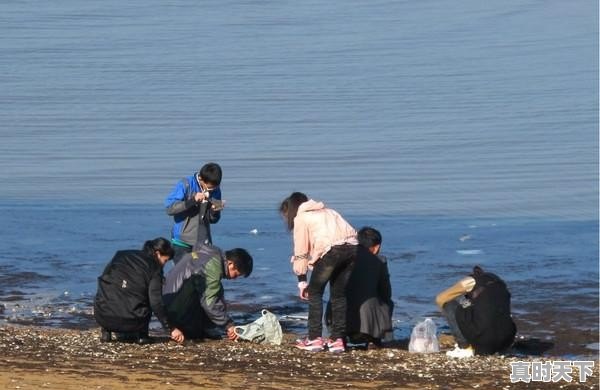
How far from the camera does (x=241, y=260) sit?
37.4 ft

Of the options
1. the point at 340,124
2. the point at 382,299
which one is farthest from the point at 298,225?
the point at 340,124

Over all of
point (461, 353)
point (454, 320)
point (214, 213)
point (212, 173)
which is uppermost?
point (212, 173)

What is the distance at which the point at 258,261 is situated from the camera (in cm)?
1533

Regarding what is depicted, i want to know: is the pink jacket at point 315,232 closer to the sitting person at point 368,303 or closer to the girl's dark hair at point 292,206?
the girl's dark hair at point 292,206

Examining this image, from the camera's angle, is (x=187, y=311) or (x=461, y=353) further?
(x=187, y=311)

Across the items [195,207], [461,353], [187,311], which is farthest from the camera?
[195,207]

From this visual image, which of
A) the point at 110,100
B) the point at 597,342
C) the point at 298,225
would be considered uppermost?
the point at 110,100

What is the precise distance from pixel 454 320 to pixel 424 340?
27 cm

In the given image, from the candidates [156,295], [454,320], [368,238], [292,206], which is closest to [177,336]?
[156,295]

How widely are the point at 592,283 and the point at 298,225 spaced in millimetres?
4303

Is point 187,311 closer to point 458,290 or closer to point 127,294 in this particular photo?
point 127,294

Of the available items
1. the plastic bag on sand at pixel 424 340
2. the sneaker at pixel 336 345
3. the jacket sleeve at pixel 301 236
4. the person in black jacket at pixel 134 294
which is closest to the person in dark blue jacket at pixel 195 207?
the person in black jacket at pixel 134 294

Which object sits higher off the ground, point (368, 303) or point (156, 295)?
point (156, 295)

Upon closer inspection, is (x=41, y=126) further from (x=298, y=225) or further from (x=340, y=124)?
(x=298, y=225)
